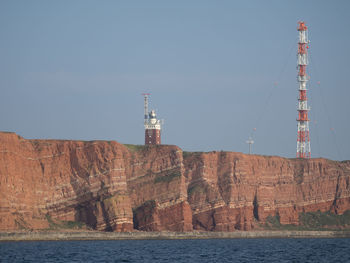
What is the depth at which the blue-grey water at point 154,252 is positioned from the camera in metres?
85.8

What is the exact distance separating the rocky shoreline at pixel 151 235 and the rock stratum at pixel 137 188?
125 inches

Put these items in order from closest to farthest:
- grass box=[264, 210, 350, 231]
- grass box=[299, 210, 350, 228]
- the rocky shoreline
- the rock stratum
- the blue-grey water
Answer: the blue-grey water < the rocky shoreline < the rock stratum < grass box=[264, 210, 350, 231] < grass box=[299, 210, 350, 228]

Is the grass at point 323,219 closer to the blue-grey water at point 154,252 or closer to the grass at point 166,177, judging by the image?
the grass at point 166,177

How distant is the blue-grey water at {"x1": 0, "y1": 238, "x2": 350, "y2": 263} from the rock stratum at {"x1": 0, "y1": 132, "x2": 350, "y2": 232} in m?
12.7

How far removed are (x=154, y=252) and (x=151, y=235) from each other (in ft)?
96.8

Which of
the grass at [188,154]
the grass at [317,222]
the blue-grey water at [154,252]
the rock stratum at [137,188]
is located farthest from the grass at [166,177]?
the grass at [317,222]

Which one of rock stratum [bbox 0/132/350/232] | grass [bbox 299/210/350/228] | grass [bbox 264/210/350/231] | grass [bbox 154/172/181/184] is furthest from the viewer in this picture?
grass [bbox 299/210/350/228]

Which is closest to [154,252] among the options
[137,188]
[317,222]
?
[137,188]

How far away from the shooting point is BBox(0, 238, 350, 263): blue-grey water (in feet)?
282

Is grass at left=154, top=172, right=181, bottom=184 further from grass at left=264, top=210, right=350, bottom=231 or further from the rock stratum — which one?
grass at left=264, top=210, right=350, bottom=231

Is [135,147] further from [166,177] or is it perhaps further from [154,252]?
[154,252]

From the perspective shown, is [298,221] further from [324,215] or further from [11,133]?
[11,133]

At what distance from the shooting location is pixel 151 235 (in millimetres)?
126188

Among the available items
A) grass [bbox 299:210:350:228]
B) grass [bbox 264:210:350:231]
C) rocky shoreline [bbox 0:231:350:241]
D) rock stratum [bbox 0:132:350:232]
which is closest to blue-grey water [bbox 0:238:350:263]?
rocky shoreline [bbox 0:231:350:241]
